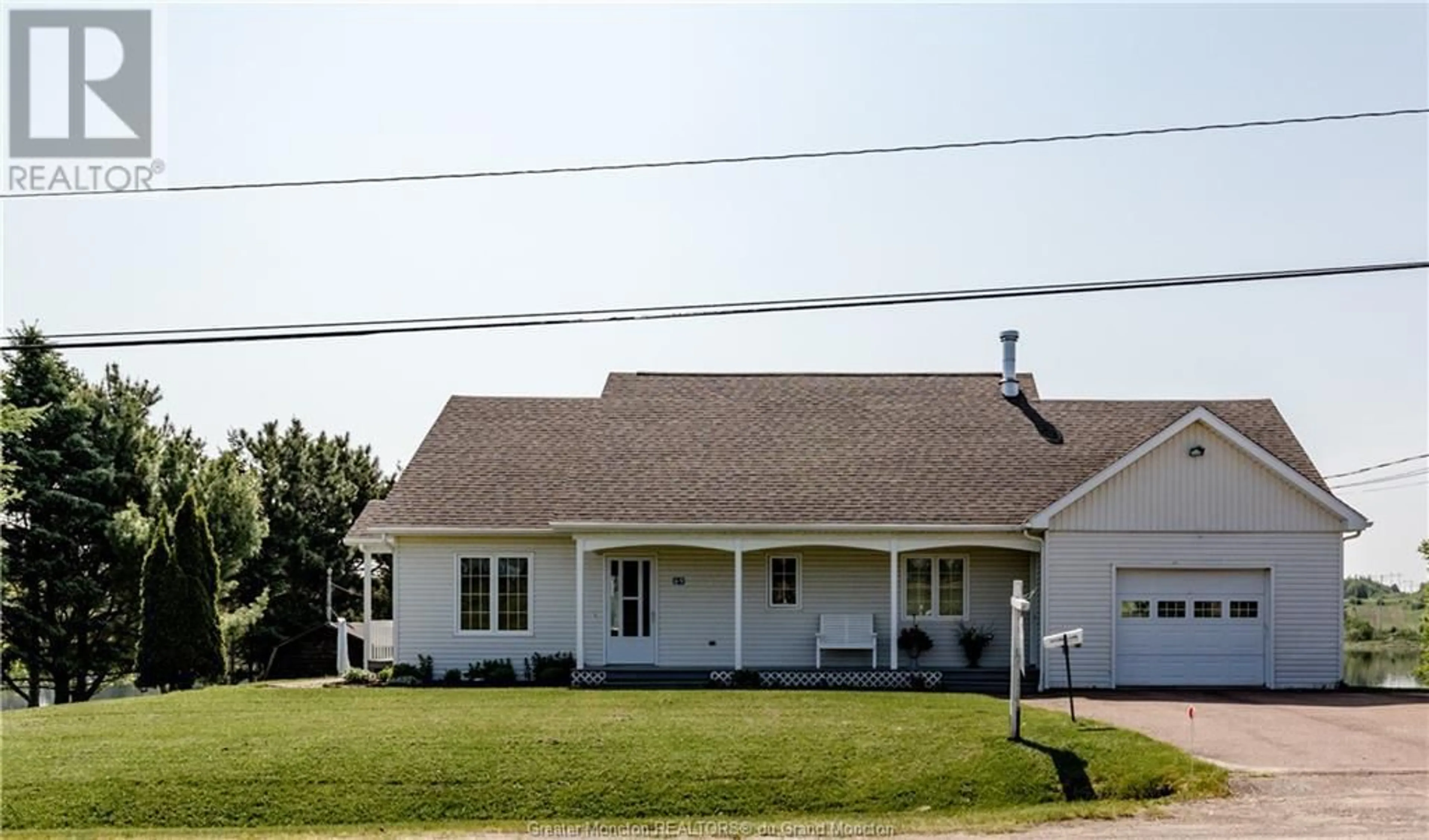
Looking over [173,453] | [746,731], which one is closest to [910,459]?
[746,731]

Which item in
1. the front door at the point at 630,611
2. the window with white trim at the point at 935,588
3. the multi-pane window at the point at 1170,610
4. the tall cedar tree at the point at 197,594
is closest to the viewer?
the multi-pane window at the point at 1170,610

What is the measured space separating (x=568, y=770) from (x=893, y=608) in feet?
34.4

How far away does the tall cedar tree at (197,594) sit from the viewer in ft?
88.8

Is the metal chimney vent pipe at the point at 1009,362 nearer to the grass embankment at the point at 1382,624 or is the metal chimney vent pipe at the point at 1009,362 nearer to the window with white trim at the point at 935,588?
the window with white trim at the point at 935,588

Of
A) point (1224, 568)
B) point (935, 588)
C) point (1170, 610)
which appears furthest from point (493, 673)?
point (1224, 568)

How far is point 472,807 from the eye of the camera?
14523mm

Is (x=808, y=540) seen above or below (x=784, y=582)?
above

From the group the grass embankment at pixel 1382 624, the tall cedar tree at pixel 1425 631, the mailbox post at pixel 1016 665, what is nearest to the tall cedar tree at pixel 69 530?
the mailbox post at pixel 1016 665

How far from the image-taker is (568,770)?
15.3 metres

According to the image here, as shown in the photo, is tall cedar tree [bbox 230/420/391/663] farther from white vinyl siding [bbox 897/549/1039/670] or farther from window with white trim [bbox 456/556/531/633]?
white vinyl siding [bbox 897/549/1039/670]

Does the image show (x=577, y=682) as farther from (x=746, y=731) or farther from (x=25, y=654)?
(x=25, y=654)

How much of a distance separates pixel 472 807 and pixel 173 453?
27.1 metres

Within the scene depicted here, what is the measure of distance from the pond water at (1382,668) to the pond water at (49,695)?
111 ft

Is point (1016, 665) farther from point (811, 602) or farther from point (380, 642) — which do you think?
point (380, 642)
